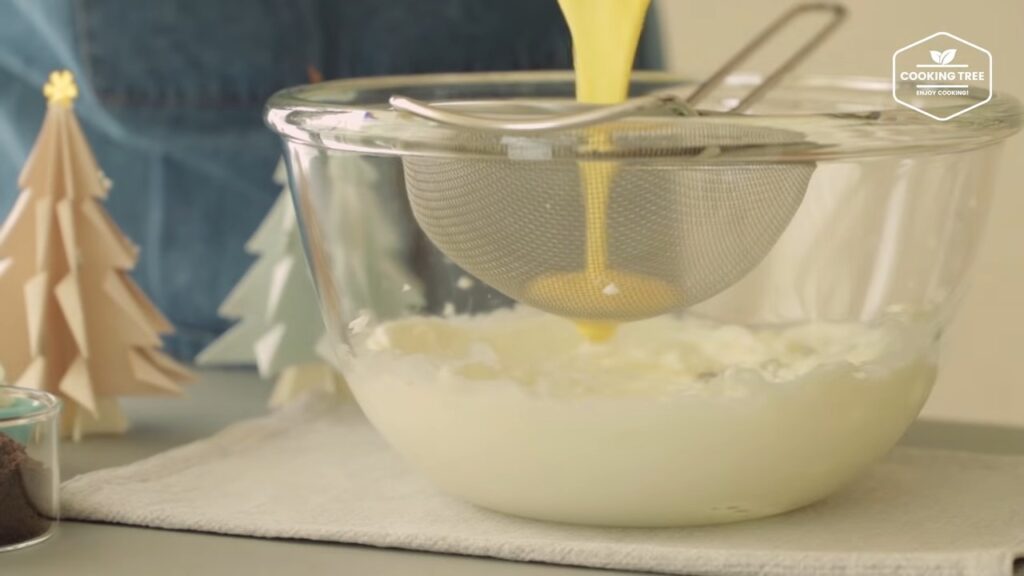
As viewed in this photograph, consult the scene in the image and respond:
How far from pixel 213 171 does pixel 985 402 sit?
2.20 ft

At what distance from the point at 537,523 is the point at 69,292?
387mm

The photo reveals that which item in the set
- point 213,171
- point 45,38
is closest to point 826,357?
point 213,171

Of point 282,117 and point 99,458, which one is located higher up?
point 282,117

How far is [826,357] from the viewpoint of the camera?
2.52 feet

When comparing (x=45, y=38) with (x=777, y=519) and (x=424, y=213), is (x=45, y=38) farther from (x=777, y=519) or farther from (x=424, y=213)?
(x=777, y=519)

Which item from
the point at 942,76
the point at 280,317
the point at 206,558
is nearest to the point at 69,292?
the point at 280,317

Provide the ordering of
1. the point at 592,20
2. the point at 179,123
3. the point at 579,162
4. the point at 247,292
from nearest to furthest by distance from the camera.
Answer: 1. the point at 579,162
2. the point at 592,20
3. the point at 247,292
4. the point at 179,123

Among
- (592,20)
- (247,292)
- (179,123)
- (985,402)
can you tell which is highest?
(592,20)

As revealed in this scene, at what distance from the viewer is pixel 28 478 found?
0.75 m

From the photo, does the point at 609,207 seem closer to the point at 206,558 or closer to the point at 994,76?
the point at 206,558

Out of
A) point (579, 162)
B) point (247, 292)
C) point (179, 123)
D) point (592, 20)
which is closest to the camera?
point (579, 162)

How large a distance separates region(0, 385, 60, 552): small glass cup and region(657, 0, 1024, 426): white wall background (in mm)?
636

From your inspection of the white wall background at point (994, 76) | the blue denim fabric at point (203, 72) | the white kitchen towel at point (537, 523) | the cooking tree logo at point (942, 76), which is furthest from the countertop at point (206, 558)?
the white wall background at point (994, 76)

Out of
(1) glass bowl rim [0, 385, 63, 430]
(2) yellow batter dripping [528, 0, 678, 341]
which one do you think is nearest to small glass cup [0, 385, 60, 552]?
(1) glass bowl rim [0, 385, 63, 430]
